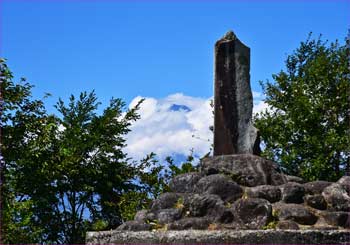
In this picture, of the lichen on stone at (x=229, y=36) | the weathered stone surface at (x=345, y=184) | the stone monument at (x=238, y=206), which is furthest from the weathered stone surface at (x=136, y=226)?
the lichen on stone at (x=229, y=36)

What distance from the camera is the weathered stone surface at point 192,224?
6.95 metres

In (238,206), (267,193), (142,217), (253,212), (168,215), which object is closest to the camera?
(253,212)

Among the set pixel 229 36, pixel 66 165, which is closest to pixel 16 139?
pixel 66 165

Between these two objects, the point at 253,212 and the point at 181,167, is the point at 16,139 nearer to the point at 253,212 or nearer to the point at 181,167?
the point at 181,167

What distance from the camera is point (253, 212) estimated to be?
6.95m

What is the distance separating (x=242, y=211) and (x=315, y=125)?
12554 millimetres

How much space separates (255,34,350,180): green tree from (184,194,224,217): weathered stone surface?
1145cm

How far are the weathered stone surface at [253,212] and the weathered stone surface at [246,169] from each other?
27.1 inches

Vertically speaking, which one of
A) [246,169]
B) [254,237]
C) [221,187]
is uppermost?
[246,169]

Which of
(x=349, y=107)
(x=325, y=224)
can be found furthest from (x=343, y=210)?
(x=349, y=107)

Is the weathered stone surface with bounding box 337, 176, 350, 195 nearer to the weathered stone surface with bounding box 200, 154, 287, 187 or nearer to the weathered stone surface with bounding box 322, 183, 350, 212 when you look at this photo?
the weathered stone surface with bounding box 322, 183, 350, 212

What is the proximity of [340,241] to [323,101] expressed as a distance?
12811mm

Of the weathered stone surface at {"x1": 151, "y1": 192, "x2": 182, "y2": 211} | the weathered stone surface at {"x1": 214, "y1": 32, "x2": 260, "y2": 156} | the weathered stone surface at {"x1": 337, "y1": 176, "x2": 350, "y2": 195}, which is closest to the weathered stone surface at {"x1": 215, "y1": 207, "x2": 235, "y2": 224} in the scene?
the weathered stone surface at {"x1": 151, "y1": 192, "x2": 182, "y2": 211}

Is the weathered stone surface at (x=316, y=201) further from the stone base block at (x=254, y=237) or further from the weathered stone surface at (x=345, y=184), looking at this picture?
the stone base block at (x=254, y=237)
